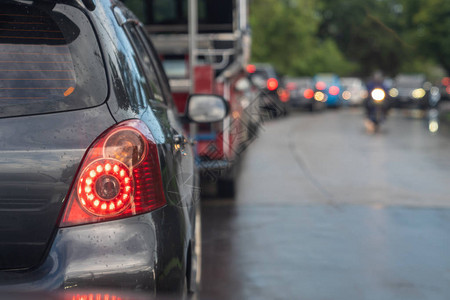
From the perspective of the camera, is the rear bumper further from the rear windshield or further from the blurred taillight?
the blurred taillight

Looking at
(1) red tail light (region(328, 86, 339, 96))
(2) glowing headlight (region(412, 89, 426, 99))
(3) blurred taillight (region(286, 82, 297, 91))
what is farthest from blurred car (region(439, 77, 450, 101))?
(3) blurred taillight (region(286, 82, 297, 91))

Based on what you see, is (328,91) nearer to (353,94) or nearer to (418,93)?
(418,93)

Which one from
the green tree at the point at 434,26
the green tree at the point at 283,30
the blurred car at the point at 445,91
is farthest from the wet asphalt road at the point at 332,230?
the green tree at the point at 283,30

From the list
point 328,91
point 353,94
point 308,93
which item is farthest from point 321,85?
point 353,94

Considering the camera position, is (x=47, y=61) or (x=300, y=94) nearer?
(x=47, y=61)

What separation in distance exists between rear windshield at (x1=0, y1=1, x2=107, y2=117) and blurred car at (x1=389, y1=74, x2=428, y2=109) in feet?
113

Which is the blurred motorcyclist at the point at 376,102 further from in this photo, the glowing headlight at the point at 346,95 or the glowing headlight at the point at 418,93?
the glowing headlight at the point at 346,95

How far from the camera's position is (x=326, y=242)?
7227mm

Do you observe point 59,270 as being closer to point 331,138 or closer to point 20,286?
point 20,286

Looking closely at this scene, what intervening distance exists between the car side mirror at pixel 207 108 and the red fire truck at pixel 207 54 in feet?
12.8

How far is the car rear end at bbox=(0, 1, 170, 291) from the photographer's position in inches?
103

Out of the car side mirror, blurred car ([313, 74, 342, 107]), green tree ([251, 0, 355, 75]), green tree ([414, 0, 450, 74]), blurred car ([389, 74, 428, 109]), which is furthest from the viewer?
green tree ([251, 0, 355, 75])

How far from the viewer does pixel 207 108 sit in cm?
449

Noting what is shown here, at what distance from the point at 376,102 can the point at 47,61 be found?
21525 millimetres
